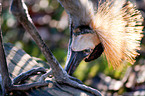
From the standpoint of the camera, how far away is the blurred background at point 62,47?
77.4 inches

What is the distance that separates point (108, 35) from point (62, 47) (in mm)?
1644

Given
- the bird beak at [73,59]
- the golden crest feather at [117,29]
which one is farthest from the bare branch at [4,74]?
the golden crest feather at [117,29]

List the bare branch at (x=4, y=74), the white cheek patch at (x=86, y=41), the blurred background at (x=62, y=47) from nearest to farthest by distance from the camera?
the bare branch at (x=4, y=74)
the white cheek patch at (x=86, y=41)
the blurred background at (x=62, y=47)

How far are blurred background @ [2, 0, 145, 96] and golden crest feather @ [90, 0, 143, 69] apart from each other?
982 millimetres

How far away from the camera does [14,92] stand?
62 cm

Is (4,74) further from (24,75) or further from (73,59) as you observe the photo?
(73,59)

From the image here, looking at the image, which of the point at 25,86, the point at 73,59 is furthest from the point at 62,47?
the point at 25,86

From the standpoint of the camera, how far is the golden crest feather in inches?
28.6

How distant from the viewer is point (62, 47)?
7.69ft

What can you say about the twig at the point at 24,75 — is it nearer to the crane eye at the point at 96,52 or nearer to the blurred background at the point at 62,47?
the crane eye at the point at 96,52

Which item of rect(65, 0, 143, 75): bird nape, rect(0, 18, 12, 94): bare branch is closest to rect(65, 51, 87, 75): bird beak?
rect(65, 0, 143, 75): bird nape

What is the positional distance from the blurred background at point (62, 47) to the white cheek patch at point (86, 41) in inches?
40.8

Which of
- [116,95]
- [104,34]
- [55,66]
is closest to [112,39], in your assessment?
[104,34]

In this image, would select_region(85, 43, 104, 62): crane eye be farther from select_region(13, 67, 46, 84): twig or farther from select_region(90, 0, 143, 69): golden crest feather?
select_region(13, 67, 46, 84): twig
